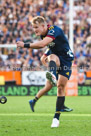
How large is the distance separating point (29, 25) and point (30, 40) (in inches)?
28.9

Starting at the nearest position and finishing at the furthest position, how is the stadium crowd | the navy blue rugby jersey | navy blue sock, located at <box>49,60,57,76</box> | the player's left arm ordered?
1. the player's left arm
2. the navy blue rugby jersey
3. navy blue sock, located at <box>49,60,57,76</box>
4. the stadium crowd

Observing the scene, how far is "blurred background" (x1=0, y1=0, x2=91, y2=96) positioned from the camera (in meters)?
17.1

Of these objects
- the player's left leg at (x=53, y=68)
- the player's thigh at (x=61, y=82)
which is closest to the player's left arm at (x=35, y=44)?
the player's left leg at (x=53, y=68)

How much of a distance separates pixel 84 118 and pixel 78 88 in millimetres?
8679

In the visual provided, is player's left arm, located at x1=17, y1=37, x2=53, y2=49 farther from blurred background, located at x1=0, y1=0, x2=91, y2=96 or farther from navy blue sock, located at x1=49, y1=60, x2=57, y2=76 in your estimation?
blurred background, located at x1=0, y1=0, x2=91, y2=96

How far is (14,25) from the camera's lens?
18.7 meters

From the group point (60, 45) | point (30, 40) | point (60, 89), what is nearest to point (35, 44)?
point (60, 45)

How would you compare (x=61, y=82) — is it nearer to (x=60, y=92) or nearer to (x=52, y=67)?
(x=60, y=92)

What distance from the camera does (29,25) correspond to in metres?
18.8

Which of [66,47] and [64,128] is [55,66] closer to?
[66,47]

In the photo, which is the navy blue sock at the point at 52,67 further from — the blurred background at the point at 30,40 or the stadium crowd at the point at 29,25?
the stadium crowd at the point at 29,25

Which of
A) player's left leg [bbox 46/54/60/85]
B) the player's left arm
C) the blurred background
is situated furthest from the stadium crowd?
the player's left arm

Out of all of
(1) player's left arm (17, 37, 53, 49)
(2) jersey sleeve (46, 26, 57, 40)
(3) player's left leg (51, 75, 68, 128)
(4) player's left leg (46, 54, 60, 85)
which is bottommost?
(3) player's left leg (51, 75, 68, 128)

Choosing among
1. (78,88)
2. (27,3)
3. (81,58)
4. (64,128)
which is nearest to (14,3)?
(27,3)
